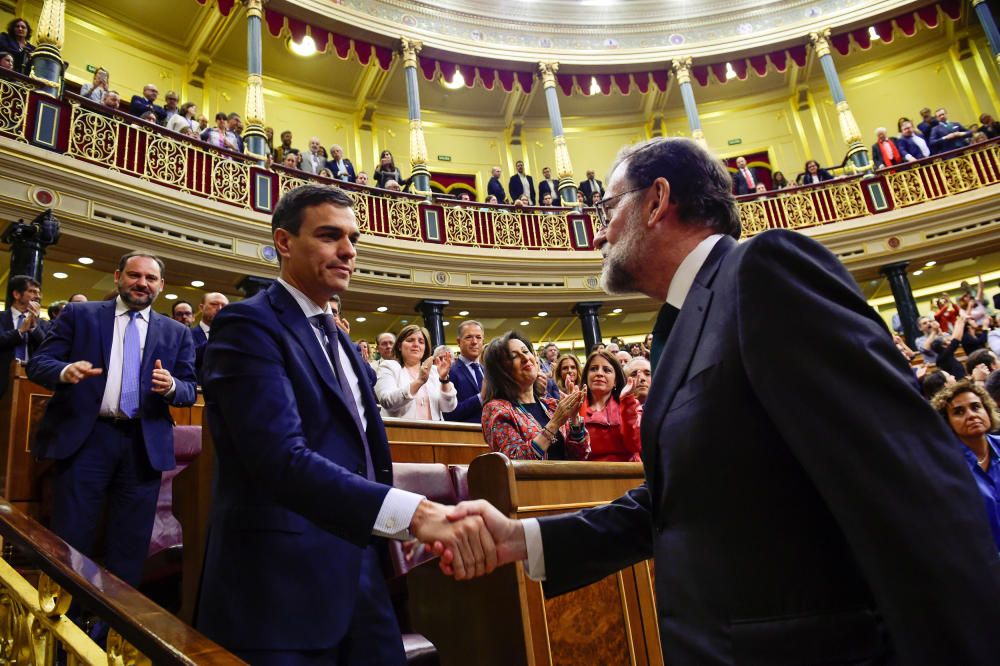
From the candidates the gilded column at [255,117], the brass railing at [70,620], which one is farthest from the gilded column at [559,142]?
the brass railing at [70,620]

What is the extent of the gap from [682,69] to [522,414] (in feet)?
33.9

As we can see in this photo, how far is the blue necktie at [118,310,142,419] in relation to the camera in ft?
8.25

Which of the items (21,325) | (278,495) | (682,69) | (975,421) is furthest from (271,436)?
(682,69)

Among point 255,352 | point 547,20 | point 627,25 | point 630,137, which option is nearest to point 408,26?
point 547,20

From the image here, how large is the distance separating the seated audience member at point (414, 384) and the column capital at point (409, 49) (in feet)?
23.2

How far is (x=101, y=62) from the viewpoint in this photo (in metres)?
9.40

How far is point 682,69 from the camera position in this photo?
37.5 feet

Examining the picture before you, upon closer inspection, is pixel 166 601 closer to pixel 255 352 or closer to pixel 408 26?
pixel 255 352

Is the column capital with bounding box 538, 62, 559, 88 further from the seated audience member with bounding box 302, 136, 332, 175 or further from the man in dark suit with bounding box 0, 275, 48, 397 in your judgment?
the man in dark suit with bounding box 0, 275, 48, 397

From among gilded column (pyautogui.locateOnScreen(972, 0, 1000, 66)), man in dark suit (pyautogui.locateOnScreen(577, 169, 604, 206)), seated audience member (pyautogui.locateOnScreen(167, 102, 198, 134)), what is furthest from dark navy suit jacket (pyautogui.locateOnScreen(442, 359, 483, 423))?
gilded column (pyautogui.locateOnScreen(972, 0, 1000, 66))

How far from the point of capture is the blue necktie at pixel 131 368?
2.52 metres

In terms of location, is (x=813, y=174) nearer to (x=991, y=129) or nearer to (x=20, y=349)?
(x=991, y=129)

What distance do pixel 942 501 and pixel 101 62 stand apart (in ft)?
36.7

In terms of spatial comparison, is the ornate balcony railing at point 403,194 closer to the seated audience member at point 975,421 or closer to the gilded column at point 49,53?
the gilded column at point 49,53
